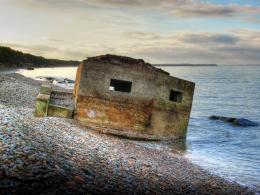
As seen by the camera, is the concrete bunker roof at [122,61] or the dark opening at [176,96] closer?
the concrete bunker roof at [122,61]

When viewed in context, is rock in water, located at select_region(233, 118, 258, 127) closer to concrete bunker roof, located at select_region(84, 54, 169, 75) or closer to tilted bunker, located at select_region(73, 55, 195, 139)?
tilted bunker, located at select_region(73, 55, 195, 139)

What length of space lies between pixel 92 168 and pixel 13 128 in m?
3.98

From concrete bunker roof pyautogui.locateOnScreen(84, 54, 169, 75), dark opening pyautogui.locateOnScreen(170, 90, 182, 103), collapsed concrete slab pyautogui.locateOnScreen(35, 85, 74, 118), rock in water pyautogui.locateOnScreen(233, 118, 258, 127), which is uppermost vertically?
concrete bunker roof pyautogui.locateOnScreen(84, 54, 169, 75)

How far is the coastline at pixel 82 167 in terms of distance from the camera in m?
9.87

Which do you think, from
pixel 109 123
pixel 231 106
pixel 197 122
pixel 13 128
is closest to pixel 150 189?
pixel 13 128

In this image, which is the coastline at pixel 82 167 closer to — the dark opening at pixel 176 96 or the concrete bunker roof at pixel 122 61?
the concrete bunker roof at pixel 122 61

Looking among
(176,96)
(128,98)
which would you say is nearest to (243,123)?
(176,96)

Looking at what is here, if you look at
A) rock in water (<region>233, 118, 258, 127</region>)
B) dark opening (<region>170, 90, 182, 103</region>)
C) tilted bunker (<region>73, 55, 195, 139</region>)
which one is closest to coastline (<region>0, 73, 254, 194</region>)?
tilted bunker (<region>73, 55, 195, 139</region>)

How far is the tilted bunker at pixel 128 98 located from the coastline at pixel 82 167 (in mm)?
4156

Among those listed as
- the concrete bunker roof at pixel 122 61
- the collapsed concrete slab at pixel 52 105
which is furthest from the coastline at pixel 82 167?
the concrete bunker roof at pixel 122 61

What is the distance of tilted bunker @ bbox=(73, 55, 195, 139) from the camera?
23.9 meters

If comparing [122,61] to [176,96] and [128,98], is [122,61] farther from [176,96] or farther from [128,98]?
[176,96]

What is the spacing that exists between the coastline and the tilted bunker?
4156mm

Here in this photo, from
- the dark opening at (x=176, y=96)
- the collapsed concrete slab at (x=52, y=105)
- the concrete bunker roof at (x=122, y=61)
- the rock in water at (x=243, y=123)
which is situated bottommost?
the rock in water at (x=243, y=123)
